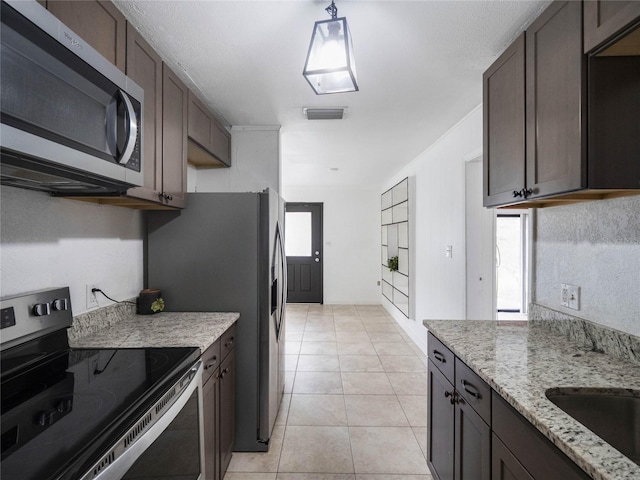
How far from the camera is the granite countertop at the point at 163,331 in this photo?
59.5 inches

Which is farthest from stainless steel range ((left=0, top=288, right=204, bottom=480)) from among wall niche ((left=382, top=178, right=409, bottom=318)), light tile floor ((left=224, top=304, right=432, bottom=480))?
wall niche ((left=382, top=178, right=409, bottom=318))

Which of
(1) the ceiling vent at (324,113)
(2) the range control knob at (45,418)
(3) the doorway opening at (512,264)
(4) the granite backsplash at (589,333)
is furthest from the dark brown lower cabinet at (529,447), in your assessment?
(3) the doorway opening at (512,264)

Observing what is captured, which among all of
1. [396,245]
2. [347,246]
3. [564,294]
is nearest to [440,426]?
[564,294]

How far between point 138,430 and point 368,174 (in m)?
4.86

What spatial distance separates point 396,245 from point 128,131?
4.65m

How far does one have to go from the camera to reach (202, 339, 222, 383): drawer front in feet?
5.12

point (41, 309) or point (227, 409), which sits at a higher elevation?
point (41, 309)

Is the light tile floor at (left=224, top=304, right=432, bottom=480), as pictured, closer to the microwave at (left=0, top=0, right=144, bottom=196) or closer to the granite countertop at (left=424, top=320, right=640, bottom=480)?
the granite countertop at (left=424, top=320, right=640, bottom=480)

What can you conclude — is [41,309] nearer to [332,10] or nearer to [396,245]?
[332,10]

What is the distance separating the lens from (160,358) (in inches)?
51.9

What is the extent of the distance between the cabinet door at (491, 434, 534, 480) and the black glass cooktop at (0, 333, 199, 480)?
3.85 feet

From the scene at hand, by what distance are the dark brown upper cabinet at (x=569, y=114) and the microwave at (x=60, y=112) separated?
5.51ft

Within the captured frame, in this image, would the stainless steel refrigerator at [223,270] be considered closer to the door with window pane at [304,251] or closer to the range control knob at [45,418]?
the range control knob at [45,418]

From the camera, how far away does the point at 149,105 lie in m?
1.64
